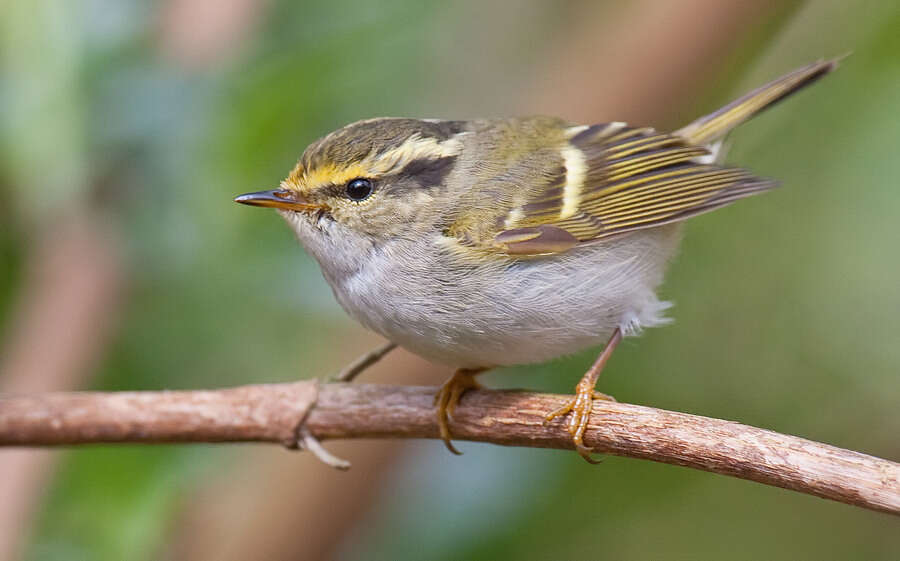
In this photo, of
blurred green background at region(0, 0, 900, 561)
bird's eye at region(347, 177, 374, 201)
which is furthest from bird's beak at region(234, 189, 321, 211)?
blurred green background at region(0, 0, 900, 561)

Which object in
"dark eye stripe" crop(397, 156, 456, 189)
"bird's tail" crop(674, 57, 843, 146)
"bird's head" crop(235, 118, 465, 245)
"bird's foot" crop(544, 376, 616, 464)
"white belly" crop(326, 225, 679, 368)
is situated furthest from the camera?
"bird's tail" crop(674, 57, 843, 146)

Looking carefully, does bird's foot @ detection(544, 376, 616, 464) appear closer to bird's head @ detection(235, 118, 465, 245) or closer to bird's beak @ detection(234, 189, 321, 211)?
bird's head @ detection(235, 118, 465, 245)

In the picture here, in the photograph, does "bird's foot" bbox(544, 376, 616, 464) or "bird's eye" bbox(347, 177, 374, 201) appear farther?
"bird's eye" bbox(347, 177, 374, 201)

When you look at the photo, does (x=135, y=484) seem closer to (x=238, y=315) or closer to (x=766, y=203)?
(x=238, y=315)

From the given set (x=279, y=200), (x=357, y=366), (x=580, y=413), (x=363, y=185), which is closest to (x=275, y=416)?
(x=357, y=366)

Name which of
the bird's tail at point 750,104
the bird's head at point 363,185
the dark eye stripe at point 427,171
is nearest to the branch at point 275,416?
the bird's head at point 363,185

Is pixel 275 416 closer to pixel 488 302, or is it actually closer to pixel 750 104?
pixel 488 302
